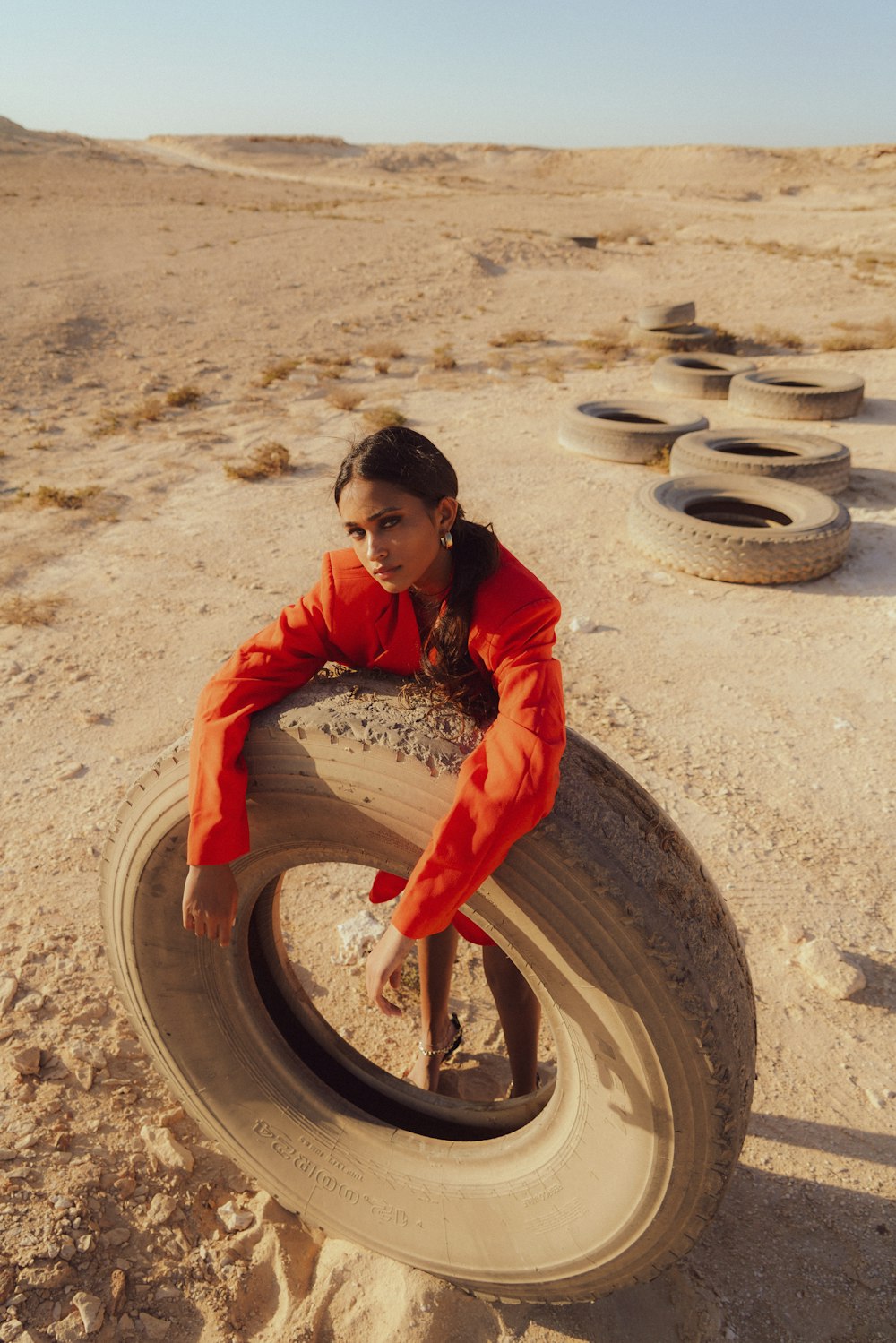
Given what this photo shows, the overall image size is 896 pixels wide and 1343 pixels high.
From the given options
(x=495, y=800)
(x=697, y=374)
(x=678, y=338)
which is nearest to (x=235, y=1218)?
(x=495, y=800)

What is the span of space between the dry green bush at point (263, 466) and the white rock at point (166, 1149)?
268 inches

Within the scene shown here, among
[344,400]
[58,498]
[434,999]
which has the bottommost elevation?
[58,498]

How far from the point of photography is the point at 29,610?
5.58 metres

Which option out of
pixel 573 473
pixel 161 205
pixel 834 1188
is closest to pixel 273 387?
pixel 573 473

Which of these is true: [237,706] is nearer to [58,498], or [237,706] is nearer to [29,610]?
[29,610]

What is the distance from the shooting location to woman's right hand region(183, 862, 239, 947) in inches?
71.9

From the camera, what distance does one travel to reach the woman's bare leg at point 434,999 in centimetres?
242

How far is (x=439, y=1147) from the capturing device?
6.99ft

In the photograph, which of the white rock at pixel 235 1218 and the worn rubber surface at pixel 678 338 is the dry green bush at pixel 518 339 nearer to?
the worn rubber surface at pixel 678 338

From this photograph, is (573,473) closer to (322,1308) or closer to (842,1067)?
(842,1067)

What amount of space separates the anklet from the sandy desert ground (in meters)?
0.09

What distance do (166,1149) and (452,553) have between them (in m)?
1.95

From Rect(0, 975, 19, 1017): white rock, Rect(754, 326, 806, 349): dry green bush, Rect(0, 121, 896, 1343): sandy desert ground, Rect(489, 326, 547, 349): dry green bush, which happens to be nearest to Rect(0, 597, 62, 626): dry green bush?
Rect(0, 121, 896, 1343): sandy desert ground

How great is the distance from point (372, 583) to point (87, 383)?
38.4ft
